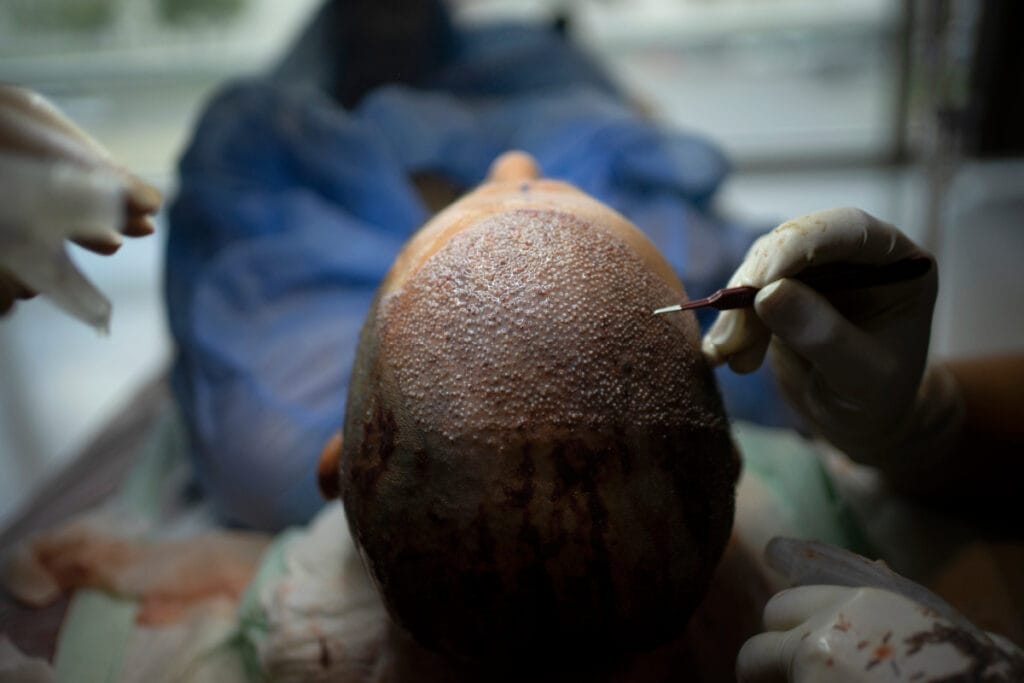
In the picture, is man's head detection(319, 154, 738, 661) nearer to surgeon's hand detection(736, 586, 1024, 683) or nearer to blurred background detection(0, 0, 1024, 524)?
surgeon's hand detection(736, 586, 1024, 683)

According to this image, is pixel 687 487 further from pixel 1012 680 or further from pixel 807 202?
pixel 807 202

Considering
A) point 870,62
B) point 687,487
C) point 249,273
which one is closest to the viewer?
point 687,487

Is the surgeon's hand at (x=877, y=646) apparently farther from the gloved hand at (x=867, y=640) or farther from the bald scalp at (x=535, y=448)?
the bald scalp at (x=535, y=448)

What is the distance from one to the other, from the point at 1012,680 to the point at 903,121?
219 centimetres

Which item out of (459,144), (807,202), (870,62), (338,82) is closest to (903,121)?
(870,62)

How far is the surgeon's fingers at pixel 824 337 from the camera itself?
0.67 metres

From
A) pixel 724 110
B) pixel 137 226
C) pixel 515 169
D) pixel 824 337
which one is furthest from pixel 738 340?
pixel 724 110

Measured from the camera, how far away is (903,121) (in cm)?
239

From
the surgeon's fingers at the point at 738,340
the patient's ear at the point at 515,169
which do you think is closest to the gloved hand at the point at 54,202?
the patient's ear at the point at 515,169

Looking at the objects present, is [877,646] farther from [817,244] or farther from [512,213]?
[512,213]

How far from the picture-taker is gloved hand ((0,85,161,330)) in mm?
544

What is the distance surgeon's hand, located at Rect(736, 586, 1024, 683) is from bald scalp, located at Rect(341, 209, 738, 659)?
11 centimetres

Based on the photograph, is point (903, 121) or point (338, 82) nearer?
point (338, 82)

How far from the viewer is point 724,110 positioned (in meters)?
2.83
